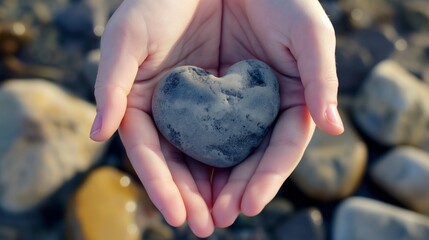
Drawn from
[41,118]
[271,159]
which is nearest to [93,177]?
[41,118]

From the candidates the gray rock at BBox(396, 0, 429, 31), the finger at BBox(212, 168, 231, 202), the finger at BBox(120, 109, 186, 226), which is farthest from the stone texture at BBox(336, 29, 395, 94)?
the finger at BBox(120, 109, 186, 226)

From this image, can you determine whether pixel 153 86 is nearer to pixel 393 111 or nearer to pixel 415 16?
pixel 393 111

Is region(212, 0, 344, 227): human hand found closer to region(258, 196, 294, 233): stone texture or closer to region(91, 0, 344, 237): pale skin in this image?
region(91, 0, 344, 237): pale skin

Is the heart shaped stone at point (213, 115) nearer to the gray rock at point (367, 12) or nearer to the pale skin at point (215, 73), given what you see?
the pale skin at point (215, 73)

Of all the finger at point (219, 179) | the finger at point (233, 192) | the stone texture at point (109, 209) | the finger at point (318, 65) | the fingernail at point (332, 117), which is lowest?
the stone texture at point (109, 209)

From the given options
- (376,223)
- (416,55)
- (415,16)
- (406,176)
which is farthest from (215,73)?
(415,16)

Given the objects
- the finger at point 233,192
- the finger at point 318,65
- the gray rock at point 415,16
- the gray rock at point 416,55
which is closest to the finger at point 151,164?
the finger at point 233,192

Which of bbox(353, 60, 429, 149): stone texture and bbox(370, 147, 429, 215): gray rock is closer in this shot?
bbox(370, 147, 429, 215): gray rock
